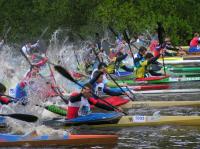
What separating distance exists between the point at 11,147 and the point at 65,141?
3.65 ft

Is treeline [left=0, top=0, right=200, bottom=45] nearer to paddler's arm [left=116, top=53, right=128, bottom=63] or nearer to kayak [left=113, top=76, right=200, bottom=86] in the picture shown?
paddler's arm [left=116, top=53, right=128, bottom=63]

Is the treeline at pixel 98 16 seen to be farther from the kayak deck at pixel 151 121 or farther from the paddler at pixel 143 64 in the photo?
the kayak deck at pixel 151 121

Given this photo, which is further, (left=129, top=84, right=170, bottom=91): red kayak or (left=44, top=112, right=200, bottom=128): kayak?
(left=129, top=84, right=170, bottom=91): red kayak

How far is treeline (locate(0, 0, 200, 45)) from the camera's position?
35.8 m

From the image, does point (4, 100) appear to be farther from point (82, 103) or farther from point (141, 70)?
point (141, 70)

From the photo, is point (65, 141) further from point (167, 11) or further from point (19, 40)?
point (19, 40)

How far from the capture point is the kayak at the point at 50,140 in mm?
11562

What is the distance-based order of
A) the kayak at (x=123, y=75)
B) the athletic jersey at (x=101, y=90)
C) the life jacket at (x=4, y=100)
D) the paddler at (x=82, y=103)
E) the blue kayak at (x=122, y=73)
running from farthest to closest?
the blue kayak at (x=122, y=73), the kayak at (x=123, y=75), the athletic jersey at (x=101, y=90), the life jacket at (x=4, y=100), the paddler at (x=82, y=103)

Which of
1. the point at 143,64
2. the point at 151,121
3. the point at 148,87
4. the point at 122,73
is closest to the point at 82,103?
the point at 151,121

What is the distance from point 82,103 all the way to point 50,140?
199 cm

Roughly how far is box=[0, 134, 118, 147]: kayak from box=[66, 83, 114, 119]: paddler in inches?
61.9

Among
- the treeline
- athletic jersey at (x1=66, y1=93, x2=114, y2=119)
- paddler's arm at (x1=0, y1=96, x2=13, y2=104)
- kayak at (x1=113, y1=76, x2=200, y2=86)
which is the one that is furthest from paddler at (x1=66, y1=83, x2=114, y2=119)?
the treeline

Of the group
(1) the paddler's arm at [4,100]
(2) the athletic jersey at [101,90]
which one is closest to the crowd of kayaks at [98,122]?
(2) the athletic jersey at [101,90]

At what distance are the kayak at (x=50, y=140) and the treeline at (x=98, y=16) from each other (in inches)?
922
